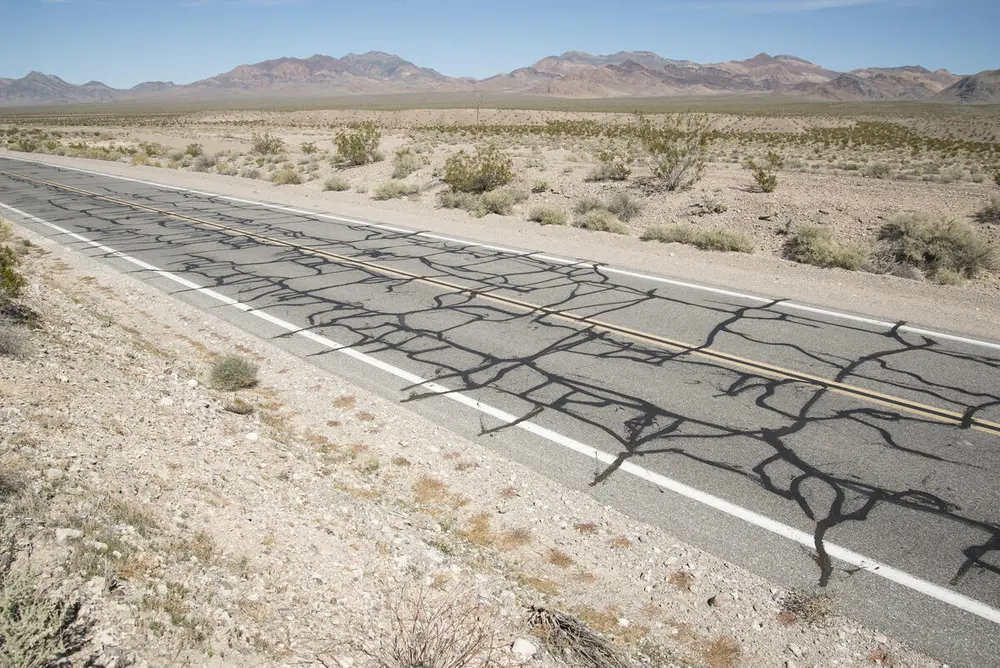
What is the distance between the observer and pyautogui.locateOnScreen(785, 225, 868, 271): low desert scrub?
13.4 meters

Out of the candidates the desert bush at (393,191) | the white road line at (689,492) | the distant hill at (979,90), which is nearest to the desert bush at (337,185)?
the desert bush at (393,191)

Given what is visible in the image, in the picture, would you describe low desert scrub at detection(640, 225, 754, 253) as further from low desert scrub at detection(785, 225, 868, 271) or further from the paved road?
the paved road

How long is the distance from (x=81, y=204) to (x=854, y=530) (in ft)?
81.8

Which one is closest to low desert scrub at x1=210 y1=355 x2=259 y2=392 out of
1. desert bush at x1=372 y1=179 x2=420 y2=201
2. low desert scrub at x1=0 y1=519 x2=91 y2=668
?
low desert scrub at x1=0 y1=519 x2=91 y2=668

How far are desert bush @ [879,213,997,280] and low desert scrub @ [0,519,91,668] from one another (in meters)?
14.5

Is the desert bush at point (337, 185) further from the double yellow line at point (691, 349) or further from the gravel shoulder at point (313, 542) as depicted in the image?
the gravel shoulder at point (313, 542)

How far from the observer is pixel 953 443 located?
6.17 m

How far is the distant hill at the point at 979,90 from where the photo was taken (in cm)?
16875

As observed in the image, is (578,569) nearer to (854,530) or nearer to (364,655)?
(364,655)

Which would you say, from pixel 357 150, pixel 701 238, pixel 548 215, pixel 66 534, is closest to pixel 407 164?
pixel 357 150

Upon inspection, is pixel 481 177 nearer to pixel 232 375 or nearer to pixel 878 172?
pixel 232 375

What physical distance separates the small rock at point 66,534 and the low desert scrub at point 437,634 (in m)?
1.90

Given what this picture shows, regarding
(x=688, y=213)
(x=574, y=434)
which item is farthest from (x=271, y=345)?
(x=688, y=213)

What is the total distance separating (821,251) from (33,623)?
14722mm
